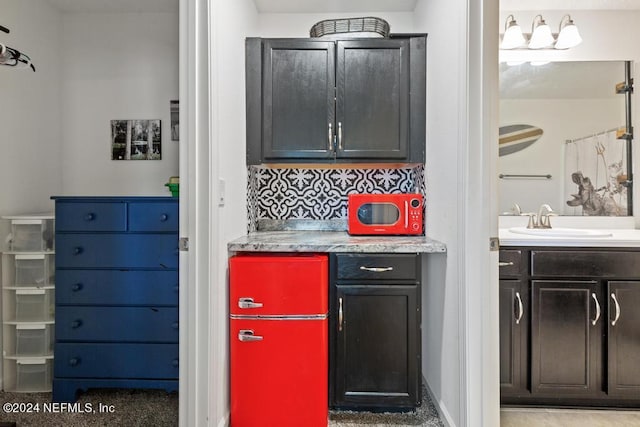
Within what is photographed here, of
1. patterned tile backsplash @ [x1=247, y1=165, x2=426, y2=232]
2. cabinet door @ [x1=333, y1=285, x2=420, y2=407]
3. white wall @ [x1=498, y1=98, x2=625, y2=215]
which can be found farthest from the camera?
patterned tile backsplash @ [x1=247, y1=165, x2=426, y2=232]

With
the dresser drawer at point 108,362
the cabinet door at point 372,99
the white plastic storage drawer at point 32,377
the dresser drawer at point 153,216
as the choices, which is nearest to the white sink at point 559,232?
the cabinet door at point 372,99

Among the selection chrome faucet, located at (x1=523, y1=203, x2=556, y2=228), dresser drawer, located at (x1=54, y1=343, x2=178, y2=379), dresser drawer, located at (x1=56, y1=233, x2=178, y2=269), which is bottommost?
dresser drawer, located at (x1=54, y1=343, x2=178, y2=379)

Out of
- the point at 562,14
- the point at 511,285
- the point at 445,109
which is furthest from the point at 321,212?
the point at 562,14

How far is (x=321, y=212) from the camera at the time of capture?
2479 millimetres

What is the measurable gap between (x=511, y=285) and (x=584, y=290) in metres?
0.38

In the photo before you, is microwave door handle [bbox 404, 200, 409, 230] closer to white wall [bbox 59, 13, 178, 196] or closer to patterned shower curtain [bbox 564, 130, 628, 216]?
Result: patterned shower curtain [bbox 564, 130, 628, 216]

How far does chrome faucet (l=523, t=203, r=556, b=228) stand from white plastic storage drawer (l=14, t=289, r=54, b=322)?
2.96m

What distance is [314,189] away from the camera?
248 centimetres

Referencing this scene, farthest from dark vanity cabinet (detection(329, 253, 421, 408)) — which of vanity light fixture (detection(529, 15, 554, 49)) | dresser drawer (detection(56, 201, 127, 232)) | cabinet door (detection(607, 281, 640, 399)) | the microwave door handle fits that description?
vanity light fixture (detection(529, 15, 554, 49))

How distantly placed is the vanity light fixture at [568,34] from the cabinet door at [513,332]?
1.59 metres

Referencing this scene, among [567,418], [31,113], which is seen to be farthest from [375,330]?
[31,113]

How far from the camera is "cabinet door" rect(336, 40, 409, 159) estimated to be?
6.90ft

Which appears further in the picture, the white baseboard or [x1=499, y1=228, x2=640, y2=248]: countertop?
[x1=499, y1=228, x2=640, y2=248]: countertop

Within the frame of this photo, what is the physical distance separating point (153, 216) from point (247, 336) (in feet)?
2.84
